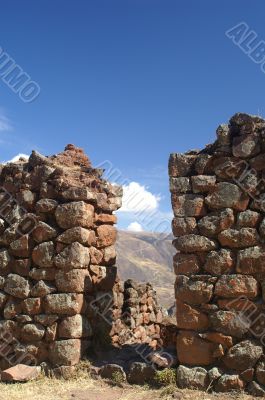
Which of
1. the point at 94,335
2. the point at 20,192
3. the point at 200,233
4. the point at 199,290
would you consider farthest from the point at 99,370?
the point at 20,192

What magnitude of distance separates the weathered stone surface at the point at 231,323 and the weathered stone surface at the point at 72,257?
223cm

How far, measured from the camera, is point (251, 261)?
19.0ft

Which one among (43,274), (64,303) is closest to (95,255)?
(43,274)

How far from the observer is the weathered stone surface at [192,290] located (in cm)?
597

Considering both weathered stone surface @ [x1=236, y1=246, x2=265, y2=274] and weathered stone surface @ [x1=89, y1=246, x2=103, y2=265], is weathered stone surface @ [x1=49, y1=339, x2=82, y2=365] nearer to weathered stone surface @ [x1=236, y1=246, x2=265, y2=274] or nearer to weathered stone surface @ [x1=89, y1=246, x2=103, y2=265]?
weathered stone surface @ [x1=89, y1=246, x2=103, y2=265]

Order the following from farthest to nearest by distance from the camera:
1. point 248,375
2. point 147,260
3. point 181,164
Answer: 1. point 147,260
2. point 181,164
3. point 248,375

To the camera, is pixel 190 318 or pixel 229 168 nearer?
pixel 190 318

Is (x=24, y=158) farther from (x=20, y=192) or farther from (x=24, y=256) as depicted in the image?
(x=24, y=256)

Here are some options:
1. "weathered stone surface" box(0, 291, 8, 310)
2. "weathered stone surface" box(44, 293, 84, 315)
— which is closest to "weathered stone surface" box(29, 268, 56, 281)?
"weathered stone surface" box(44, 293, 84, 315)

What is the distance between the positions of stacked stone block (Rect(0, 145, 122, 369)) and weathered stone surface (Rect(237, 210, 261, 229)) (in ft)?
8.13

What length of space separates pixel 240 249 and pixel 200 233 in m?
0.57

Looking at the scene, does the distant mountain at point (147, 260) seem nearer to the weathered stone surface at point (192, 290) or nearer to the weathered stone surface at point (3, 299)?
the weathered stone surface at point (3, 299)

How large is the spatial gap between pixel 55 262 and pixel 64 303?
644mm

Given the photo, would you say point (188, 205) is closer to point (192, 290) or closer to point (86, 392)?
point (192, 290)
